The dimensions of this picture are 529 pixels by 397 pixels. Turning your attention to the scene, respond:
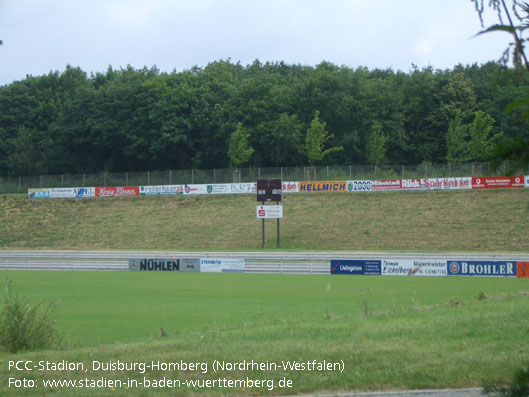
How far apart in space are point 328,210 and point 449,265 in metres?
26.1

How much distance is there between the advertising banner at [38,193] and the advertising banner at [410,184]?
37.9 metres

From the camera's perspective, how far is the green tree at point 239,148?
70250 mm

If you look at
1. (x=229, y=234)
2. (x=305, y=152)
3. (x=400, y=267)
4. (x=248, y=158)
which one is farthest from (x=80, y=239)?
(x=400, y=267)

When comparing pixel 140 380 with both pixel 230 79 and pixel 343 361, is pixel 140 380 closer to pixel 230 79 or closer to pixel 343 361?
pixel 343 361

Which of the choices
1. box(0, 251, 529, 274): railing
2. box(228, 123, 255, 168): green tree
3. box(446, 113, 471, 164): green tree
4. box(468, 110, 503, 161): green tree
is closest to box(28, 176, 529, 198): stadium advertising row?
box(228, 123, 255, 168): green tree

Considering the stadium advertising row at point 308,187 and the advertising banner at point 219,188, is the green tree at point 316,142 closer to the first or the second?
the stadium advertising row at point 308,187

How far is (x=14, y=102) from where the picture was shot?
287 feet

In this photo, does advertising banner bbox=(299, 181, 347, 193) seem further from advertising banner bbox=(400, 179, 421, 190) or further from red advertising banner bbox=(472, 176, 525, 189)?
red advertising banner bbox=(472, 176, 525, 189)

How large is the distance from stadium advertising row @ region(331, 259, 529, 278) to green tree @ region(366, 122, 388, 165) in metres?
40.1

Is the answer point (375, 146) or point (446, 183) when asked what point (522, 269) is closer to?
point (446, 183)

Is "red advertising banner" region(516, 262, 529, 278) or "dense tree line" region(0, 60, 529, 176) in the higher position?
"dense tree line" region(0, 60, 529, 176)

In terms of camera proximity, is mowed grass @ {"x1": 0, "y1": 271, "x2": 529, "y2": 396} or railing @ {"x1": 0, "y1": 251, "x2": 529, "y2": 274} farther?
railing @ {"x1": 0, "y1": 251, "x2": 529, "y2": 274}

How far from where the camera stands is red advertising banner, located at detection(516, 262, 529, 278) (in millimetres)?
27141

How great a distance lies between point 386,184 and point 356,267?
2614 cm
